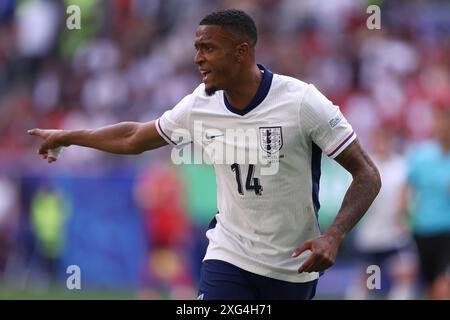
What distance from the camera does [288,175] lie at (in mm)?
7031

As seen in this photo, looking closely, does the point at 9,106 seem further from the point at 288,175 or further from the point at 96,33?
the point at 288,175

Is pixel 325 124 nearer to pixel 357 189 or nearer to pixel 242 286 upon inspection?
pixel 357 189

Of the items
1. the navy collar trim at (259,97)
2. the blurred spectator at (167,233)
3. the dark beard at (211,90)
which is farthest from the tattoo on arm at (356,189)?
the blurred spectator at (167,233)

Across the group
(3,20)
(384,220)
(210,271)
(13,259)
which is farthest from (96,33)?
(210,271)

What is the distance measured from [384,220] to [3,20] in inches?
358

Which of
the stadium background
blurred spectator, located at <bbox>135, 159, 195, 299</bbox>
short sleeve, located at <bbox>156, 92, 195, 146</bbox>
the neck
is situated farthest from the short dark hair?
blurred spectator, located at <bbox>135, 159, 195, 299</bbox>

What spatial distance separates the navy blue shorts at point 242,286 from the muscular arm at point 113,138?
97cm

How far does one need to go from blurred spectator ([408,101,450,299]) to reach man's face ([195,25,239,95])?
4.83m

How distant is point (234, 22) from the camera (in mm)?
7184

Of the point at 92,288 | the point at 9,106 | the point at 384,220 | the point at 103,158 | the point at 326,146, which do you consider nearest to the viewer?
the point at 326,146

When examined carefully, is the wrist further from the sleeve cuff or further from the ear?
the sleeve cuff

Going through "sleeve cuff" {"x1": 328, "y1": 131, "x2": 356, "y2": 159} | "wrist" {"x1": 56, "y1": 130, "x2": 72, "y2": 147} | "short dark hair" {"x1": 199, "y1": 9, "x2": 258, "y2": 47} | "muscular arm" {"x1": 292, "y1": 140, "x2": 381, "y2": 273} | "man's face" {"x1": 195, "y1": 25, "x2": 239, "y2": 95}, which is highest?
"short dark hair" {"x1": 199, "y1": 9, "x2": 258, "y2": 47}

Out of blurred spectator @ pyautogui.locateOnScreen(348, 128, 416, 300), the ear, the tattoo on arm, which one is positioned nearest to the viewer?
the tattoo on arm

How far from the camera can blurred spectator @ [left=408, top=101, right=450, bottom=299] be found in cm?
1155
